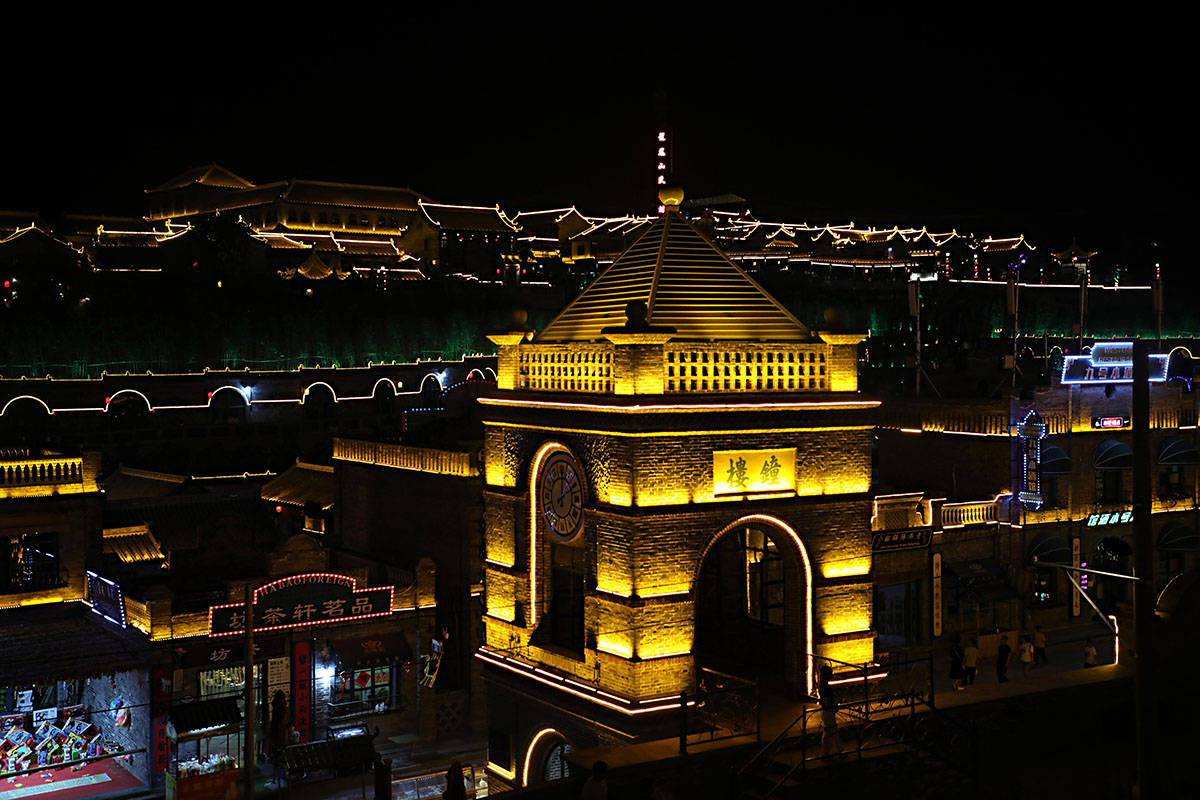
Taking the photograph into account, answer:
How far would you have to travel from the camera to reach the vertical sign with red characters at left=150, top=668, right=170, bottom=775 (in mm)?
23000

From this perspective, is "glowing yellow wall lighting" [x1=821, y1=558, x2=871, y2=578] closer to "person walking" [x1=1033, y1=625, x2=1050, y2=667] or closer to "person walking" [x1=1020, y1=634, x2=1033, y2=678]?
"person walking" [x1=1020, y1=634, x2=1033, y2=678]

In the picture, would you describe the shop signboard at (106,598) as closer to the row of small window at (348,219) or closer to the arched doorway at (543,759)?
the arched doorway at (543,759)

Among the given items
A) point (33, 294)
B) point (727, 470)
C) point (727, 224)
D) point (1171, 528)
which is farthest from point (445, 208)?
point (727, 470)

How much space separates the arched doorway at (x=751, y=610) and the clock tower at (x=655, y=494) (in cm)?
5

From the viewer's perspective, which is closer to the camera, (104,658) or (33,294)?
(104,658)

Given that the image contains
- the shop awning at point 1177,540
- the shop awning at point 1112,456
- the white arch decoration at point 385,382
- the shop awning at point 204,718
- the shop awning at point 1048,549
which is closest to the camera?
the shop awning at point 204,718

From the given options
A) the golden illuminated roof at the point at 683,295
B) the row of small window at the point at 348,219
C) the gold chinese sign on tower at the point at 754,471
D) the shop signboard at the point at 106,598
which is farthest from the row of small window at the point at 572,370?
the row of small window at the point at 348,219

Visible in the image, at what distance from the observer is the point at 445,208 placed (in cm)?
12156

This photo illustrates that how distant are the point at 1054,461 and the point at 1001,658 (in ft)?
28.8

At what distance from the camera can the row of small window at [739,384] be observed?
17266 millimetres

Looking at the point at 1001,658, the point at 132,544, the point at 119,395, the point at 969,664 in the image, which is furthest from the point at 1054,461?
the point at 119,395

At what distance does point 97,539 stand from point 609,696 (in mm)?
14781

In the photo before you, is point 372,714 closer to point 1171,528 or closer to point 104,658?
point 104,658

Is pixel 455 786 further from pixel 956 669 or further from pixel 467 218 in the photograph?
pixel 467 218
